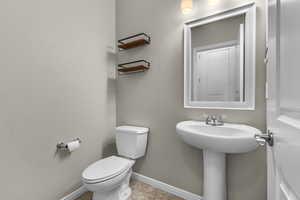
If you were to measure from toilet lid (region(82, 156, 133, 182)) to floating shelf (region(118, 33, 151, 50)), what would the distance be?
135 cm

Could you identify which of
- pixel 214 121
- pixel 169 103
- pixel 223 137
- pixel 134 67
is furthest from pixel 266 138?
pixel 134 67

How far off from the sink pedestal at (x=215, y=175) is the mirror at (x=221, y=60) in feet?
1.46

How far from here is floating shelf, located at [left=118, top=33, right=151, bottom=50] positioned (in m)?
1.69

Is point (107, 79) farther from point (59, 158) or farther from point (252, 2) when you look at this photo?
point (252, 2)

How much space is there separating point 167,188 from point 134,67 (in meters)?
1.45

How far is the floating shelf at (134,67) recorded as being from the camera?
67.5 inches

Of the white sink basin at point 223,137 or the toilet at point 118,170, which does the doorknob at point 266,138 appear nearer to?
the white sink basin at point 223,137

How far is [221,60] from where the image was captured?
1.33m

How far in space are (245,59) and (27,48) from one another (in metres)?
1.83

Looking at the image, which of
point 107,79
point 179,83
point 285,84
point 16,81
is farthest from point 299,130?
point 107,79

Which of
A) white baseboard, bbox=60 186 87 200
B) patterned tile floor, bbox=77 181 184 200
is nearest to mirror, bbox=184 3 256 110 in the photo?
patterned tile floor, bbox=77 181 184 200

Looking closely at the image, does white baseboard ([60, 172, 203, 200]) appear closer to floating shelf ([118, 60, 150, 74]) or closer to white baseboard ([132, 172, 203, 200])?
white baseboard ([132, 172, 203, 200])

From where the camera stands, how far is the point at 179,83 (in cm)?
152

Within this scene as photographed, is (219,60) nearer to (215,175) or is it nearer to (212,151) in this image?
(212,151)
